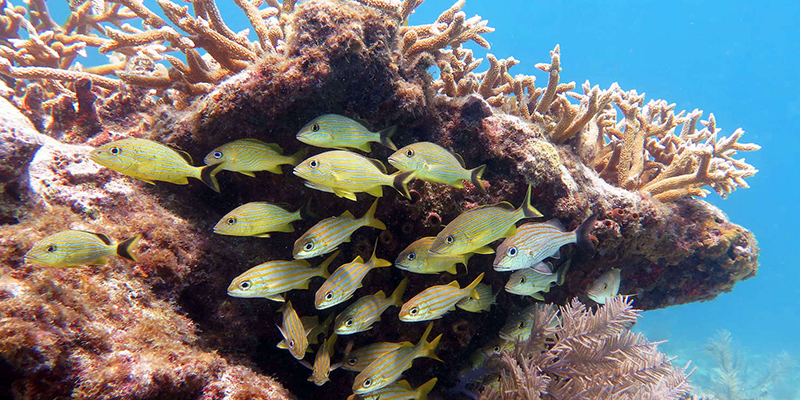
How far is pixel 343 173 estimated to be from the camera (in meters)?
2.35

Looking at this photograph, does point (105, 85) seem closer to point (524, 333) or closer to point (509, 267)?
point (509, 267)

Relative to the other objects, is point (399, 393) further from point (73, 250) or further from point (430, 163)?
point (73, 250)

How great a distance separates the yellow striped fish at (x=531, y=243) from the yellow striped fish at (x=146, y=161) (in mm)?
2327

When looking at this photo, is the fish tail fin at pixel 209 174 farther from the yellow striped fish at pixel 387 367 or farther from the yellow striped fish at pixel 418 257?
the yellow striped fish at pixel 387 367

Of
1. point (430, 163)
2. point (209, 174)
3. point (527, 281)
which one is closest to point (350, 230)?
point (430, 163)

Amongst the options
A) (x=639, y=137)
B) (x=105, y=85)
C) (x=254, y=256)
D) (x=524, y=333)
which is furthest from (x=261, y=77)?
(x=639, y=137)

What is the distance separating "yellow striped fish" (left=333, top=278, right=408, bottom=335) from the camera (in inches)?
102

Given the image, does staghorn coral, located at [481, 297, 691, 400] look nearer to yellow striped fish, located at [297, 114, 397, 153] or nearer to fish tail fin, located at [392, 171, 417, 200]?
fish tail fin, located at [392, 171, 417, 200]

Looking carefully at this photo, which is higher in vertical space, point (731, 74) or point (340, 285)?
point (731, 74)

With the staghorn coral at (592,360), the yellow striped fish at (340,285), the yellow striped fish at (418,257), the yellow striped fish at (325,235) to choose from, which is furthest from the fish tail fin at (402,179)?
the staghorn coral at (592,360)

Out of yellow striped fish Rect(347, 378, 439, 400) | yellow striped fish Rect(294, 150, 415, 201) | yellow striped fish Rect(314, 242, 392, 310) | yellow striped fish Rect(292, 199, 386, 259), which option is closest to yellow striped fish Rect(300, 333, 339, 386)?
yellow striped fish Rect(347, 378, 439, 400)

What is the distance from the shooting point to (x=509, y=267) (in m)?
2.66

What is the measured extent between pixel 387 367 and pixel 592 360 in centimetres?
221

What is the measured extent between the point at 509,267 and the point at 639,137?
408 cm
